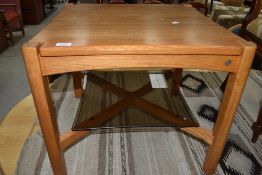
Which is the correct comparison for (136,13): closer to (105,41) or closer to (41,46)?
(105,41)

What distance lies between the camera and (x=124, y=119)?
A: 108cm

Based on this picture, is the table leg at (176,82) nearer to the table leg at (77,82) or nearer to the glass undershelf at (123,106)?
the glass undershelf at (123,106)

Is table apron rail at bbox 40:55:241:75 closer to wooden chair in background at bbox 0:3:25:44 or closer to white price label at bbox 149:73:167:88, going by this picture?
white price label at bbox 149:73:167:88

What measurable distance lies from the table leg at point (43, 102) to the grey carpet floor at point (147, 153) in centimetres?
17

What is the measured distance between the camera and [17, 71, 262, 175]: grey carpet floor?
0.99 meters

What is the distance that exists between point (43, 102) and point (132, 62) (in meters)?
0.30

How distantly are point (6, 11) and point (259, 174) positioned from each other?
2.97m

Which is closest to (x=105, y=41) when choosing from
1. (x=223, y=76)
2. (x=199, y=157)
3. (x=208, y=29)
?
(x=208, y=29)

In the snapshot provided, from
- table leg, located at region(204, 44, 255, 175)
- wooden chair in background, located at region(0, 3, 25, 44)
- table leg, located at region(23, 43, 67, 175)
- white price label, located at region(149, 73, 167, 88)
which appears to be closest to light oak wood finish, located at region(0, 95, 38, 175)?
table leg, located at region(23, 43, 67, 175)

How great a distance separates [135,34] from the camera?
78cm

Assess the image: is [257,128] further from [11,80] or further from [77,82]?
[11,80]

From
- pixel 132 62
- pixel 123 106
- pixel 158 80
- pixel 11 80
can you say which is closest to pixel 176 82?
pixel 158 80

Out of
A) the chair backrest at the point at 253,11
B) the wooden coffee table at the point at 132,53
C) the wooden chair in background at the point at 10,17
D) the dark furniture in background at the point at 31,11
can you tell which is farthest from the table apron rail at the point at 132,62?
the dark furniture in background at the point at 31,11

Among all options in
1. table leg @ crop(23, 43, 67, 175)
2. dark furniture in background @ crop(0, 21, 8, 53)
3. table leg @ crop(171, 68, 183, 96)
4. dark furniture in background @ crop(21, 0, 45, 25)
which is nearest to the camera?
table leg @ crop(23, 43, 67, 175)
